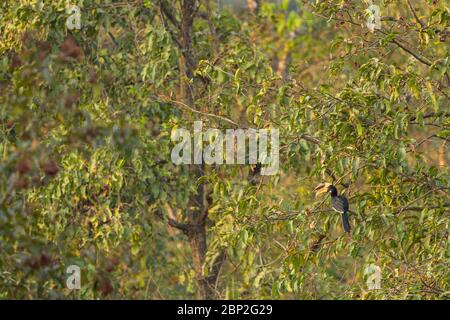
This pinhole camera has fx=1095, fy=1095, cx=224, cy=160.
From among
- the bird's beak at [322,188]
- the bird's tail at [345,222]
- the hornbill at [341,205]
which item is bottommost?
the bird's tail at [345,222]

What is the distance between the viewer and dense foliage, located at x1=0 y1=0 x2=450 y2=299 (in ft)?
19.9

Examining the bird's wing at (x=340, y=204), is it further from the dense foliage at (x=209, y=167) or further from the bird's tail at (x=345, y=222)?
the dense foliage at (x=209, y=167)

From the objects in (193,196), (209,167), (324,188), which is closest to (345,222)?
(324,188)

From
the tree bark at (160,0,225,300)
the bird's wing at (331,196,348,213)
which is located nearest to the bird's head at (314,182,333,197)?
the bird's wing at (331,196,348,213)

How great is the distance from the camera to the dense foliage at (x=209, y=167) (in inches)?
239

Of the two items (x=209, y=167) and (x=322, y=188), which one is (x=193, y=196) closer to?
(x=209, y=167)

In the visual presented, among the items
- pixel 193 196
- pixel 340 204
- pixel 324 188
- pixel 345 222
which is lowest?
pixel 345 222

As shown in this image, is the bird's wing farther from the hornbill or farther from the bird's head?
the bird's head

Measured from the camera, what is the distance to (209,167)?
28.8ft

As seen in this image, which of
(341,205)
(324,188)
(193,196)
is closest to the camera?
(341,205)

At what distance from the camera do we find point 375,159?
6223mm

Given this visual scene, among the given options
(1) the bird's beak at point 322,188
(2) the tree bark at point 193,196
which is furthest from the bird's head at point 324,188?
(2) the tree bark at point 193,196
